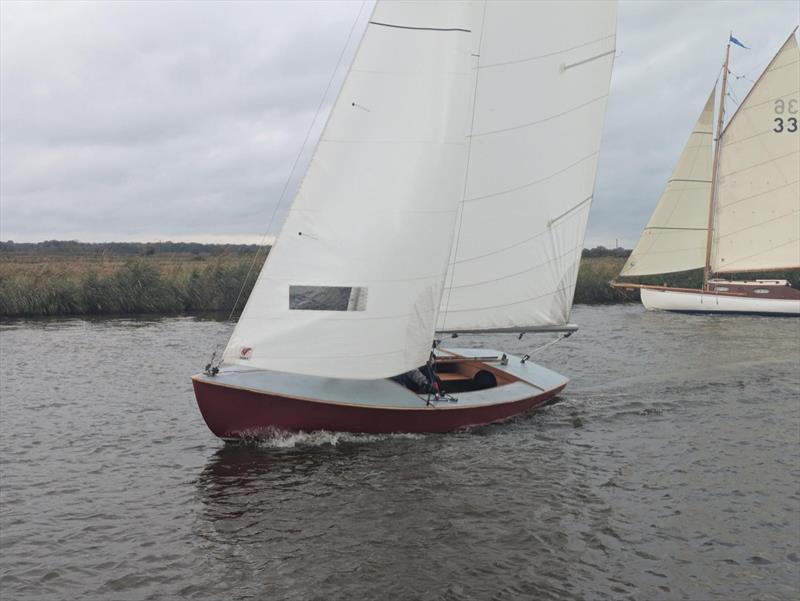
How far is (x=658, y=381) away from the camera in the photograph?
19938mm

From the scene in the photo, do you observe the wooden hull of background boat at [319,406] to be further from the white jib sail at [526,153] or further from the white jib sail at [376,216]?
the white jib sail at [526,153]

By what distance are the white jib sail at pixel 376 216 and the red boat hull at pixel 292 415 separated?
2.56 ft

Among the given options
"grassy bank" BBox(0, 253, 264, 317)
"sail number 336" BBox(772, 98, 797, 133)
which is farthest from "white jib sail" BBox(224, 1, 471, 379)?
"sail number 336" BBox(772, 98, 797, 133)

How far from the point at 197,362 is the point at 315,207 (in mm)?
11930

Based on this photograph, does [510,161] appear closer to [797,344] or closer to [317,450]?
[317,450]

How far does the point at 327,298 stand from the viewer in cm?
1176

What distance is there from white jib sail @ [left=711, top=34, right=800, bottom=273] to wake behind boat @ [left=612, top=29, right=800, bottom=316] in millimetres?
54

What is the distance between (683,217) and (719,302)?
550 cm

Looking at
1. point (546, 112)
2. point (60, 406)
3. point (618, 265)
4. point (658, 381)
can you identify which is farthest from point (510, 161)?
point (618, 265)

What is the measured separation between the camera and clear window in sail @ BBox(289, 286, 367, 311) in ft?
38.3

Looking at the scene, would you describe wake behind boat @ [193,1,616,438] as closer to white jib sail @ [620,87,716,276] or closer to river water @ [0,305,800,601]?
river water @ [0,305,800,601]

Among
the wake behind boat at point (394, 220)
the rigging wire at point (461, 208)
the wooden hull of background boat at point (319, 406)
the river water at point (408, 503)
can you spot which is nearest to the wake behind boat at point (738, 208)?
the river water at point (408, 503)

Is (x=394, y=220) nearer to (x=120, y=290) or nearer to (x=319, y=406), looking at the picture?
(x=319, y=406)

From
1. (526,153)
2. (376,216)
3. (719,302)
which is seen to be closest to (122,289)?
(526,153)
